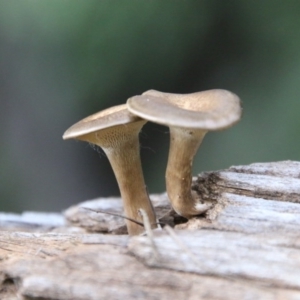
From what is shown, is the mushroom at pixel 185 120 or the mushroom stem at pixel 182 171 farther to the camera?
the mushroom stem at pixel 182 171

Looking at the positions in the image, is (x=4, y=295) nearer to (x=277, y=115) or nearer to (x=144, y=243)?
(x=144, y=243)

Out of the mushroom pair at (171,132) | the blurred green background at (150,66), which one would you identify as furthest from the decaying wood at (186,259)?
the blurred green background at (150,66)

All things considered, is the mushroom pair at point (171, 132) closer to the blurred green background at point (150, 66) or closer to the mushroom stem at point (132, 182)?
the mushroom stem at point (132, 182)

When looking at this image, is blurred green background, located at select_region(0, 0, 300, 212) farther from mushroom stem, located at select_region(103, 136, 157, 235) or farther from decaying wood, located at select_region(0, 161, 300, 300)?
decaying wood, located at select_region(0, 161, 300, 300)

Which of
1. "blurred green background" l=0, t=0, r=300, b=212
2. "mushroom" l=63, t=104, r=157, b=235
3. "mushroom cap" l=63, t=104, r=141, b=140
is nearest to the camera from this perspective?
"mushroom cap" l=63, t=104, r=141, b=140

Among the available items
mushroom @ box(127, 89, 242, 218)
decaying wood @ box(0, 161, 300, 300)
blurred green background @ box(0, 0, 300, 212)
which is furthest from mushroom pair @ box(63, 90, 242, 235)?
blurred green background @ box(0, 0, 300, 212)

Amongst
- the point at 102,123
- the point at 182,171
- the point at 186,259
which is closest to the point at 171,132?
the point at 182,171

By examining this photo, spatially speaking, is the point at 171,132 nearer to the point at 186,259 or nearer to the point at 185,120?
the point at 185,120
